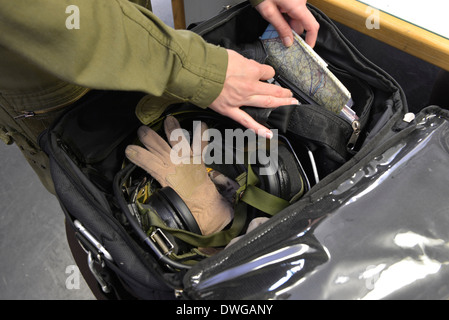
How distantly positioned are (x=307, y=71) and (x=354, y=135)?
6.0 inches

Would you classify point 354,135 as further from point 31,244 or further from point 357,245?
point 31,244

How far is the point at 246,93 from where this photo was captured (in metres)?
0.61

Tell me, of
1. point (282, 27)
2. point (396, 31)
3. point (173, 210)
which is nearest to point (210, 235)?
point (173, 210)

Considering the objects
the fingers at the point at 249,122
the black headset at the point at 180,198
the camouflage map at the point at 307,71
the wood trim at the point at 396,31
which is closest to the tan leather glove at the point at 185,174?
the black headset at the point at 180,198

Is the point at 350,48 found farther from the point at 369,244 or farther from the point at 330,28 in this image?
the point at 369,244

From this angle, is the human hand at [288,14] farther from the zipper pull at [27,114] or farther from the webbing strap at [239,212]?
the zipper pull at [27,114]

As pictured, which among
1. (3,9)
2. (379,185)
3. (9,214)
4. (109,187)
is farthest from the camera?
(9,214)

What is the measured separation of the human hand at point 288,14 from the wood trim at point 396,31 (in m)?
0.08

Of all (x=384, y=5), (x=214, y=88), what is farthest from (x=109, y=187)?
(x=384, y=5)

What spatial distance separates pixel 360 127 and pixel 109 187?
45cm

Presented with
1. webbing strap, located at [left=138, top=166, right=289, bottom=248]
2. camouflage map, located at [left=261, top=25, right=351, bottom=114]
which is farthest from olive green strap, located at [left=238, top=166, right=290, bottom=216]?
camouflage map, located at [left=261, top=25, right=351, bottom=114]

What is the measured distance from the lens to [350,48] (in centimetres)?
74

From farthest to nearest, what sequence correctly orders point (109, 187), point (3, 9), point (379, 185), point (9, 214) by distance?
point (9, 214) → point (109, 187) → point (379, 185) → point (3, 9)

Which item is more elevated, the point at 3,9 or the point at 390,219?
the point at 3,9
